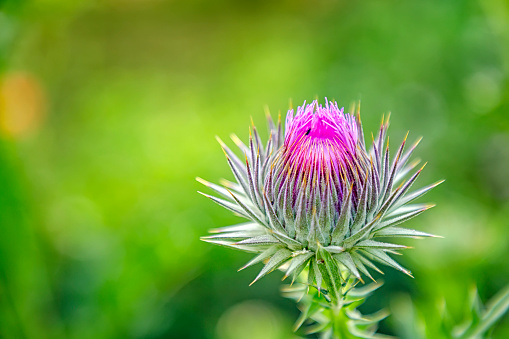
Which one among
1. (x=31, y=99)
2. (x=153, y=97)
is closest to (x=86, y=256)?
(x=31, y=99)

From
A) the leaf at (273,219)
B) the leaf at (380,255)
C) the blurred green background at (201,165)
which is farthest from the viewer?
the blurred green background at (201,165)

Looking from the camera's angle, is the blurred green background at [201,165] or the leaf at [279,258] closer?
the leaf at [279,258]

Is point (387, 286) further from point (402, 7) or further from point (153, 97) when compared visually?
point (153, 97)

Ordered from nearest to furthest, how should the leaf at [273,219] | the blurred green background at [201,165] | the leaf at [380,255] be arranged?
the leaf at [380,255] < the leaf at [273,219] < the blurred green background at [201,165]

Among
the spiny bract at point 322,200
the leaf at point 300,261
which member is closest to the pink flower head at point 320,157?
the spiny bract at point 322,200

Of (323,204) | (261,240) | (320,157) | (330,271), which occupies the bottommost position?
(330,271)

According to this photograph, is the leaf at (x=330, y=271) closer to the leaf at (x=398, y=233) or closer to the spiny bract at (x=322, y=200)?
the spiny bract at (x=322, y=200)

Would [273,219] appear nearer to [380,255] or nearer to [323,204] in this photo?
[323,204]

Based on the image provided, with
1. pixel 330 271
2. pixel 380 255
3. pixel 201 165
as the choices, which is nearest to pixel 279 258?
pixel 330 271
